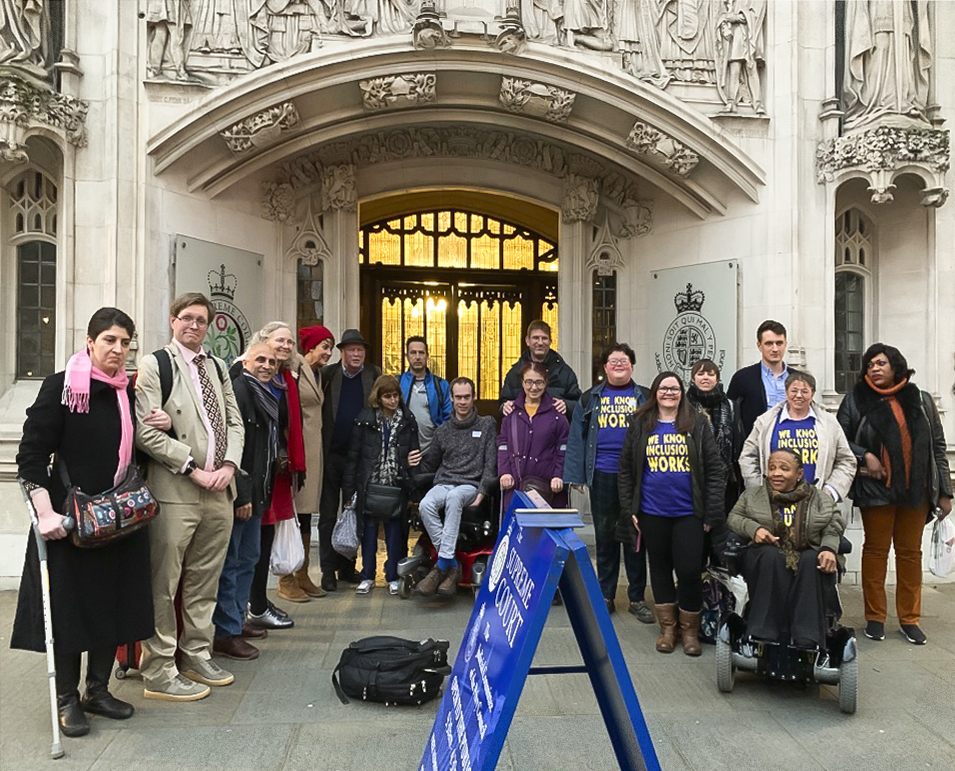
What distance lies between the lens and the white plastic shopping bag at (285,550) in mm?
5340

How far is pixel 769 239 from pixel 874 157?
3.62ft

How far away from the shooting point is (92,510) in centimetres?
360

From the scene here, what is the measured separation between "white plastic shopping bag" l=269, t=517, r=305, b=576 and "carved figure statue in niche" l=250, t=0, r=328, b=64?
4.25 meters

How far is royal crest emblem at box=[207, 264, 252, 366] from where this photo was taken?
305 inches

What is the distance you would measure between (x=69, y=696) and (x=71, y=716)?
0.34 ft

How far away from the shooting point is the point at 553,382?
6531mm

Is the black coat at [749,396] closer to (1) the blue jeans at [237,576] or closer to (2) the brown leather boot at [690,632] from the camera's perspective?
(2) the brown leather boot at [690,632]

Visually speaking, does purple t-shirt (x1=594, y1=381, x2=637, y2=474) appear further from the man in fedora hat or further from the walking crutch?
the walking crutch

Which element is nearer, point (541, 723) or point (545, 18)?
point (541, 723)

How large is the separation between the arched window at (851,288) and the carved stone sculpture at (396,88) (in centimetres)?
428

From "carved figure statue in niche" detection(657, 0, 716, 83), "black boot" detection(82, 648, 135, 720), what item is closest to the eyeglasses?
"black boot" detection(82, 648, 135, 720)

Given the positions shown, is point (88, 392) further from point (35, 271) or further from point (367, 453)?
point (35, 271)

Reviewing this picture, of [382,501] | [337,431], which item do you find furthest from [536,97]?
[382,501]

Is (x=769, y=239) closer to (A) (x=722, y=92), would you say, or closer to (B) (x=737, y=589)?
(A) (x=722, y=92)
